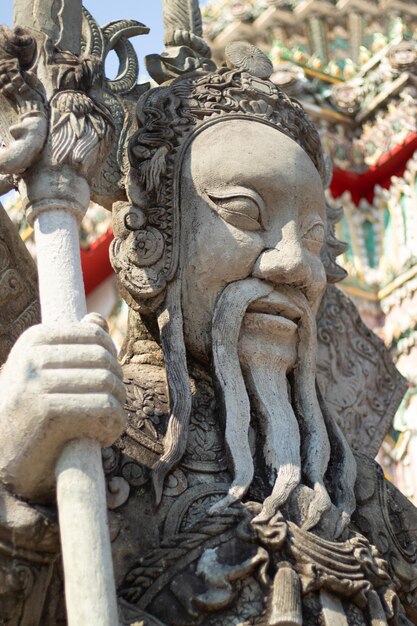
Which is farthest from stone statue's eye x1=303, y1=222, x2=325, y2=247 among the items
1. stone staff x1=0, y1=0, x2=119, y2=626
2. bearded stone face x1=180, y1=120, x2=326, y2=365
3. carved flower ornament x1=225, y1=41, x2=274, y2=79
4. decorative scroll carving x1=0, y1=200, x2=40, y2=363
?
decorative scroll carving x1=0, y1=200, x2=40, y2=363

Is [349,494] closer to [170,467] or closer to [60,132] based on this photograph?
[170,467]

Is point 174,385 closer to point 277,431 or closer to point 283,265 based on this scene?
point 277,431

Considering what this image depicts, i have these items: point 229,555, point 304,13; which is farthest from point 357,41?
point 229,555

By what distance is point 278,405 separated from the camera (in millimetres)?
5590

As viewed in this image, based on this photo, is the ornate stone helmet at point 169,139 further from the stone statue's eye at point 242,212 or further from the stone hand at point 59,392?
the stone hand at point 59,392

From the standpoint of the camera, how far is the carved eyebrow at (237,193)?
223 inches

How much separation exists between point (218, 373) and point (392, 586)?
920 mm

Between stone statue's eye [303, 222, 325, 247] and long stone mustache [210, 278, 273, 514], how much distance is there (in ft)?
0.86

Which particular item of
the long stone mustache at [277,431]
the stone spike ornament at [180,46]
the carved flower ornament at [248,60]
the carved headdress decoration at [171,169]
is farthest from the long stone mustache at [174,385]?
the stone spike ornament at [180,46]

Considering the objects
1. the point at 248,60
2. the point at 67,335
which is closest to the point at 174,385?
the point at 67,335

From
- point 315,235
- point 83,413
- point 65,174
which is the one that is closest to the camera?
point 83,413

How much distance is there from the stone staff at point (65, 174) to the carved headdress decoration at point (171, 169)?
0.40 meters

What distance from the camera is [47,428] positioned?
185 inches

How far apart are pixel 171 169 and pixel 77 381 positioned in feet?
4.52
